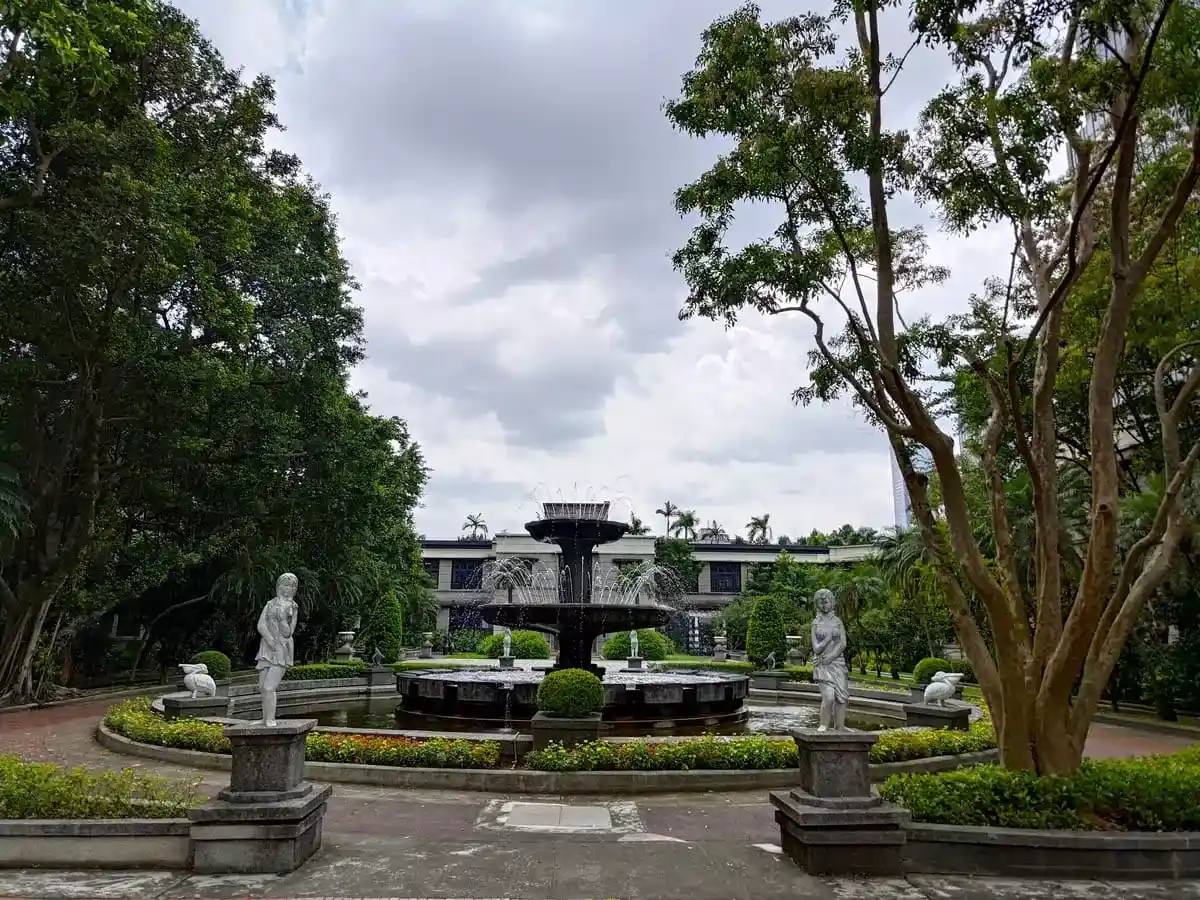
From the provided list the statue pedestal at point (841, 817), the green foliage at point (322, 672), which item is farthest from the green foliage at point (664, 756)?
the green foliage at point (322, 672)

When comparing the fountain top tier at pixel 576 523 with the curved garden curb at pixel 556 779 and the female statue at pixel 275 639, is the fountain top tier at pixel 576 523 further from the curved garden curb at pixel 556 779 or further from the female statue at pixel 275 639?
the female statue at pixel 275 639

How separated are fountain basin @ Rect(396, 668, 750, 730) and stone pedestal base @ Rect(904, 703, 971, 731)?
3.55 metres

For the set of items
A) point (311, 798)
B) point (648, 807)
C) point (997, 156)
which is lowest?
point (648, 807)

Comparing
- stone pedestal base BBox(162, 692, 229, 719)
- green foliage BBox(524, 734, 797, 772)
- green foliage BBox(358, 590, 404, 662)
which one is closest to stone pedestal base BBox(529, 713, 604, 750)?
green foliage BBox(524, 734, 797, 772)

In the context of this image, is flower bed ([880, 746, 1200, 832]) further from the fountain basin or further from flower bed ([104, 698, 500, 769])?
the fountain basin

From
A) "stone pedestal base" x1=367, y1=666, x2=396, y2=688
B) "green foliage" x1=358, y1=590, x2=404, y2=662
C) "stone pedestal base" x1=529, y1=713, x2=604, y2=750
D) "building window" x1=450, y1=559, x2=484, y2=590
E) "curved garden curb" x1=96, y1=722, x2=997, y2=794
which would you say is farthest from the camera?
"building window" x1=450, y1=559, x2=484, y2=590

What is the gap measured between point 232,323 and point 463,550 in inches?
1799

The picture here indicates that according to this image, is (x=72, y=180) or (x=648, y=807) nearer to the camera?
(x=648, y=807)

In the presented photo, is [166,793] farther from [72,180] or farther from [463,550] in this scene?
[463,550]

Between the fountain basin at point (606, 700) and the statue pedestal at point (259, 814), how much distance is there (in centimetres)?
800

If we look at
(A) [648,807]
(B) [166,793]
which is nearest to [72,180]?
(B) [166,793]

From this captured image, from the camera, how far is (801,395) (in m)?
10.3

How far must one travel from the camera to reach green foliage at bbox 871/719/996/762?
10.7m

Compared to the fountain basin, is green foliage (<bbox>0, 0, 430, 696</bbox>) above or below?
above
